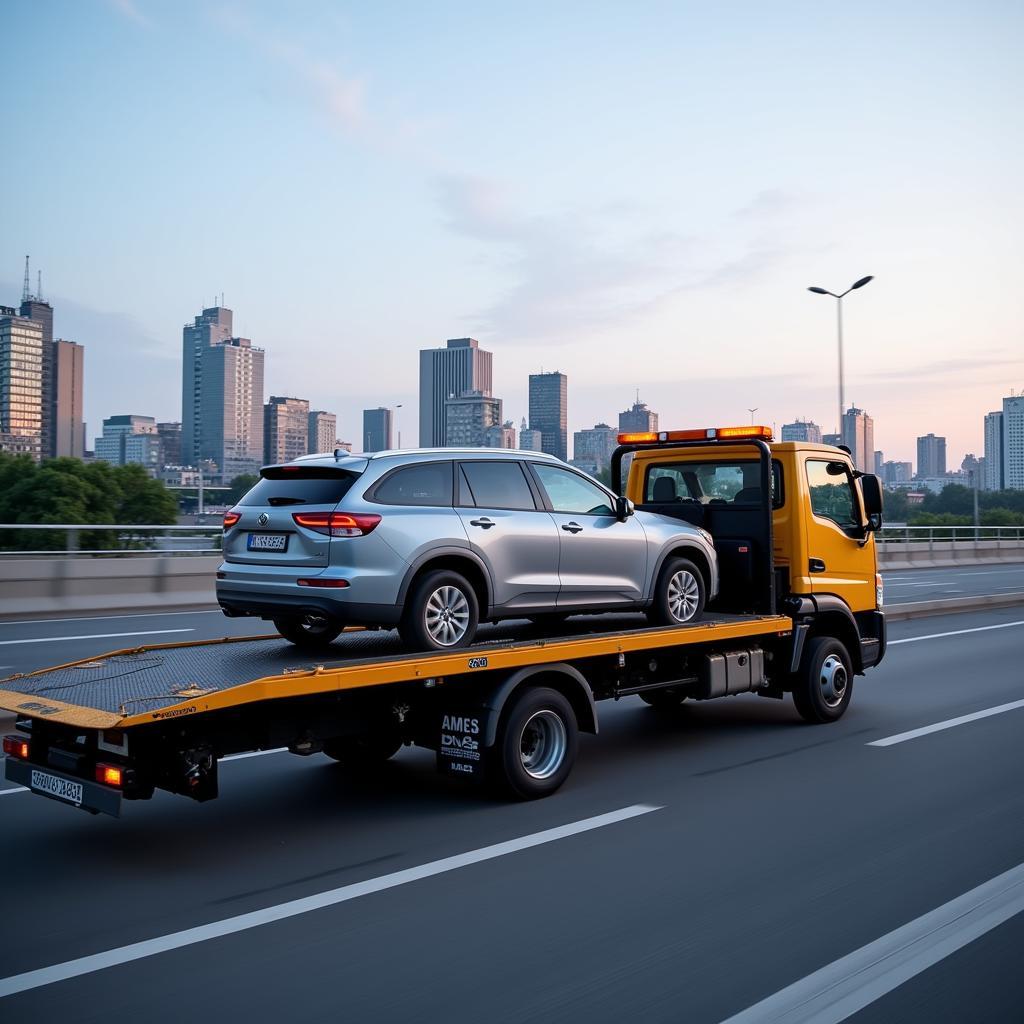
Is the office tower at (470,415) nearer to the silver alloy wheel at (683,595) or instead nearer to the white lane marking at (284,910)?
the silver alloy wheel at (683,595)

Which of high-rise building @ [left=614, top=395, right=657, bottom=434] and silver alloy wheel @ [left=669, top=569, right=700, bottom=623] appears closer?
silver alloy wheel @ [left=669, top=569, right=700, bottom=623]

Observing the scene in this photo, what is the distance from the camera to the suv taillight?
6391 millimetres

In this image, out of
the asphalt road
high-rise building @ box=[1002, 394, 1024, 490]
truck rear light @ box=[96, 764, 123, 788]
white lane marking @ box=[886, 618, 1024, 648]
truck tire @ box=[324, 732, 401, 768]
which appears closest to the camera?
the asphalt road

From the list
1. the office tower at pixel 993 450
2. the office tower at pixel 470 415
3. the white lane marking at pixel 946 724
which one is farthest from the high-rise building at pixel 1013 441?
the white lane marking at pixel 946 724

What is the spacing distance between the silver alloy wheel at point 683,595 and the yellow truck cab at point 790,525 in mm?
881

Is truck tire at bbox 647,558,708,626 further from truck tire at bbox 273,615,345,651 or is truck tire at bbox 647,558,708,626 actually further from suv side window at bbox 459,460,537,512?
truck tire at bbox 273,615,345,651

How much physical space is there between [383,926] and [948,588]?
28.1 meters

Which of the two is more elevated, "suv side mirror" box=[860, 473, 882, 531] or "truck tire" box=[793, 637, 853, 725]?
"suv side mirror" box=[860, 473, 882, 531]

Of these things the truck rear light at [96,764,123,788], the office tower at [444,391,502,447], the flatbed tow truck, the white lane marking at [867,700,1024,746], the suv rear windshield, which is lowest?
the white lane marking at [867,700,1024,746]

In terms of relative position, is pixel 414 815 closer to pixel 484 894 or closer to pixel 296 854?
pixel 296 854

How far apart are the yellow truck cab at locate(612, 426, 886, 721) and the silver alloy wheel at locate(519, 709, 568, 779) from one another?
9.45 ft

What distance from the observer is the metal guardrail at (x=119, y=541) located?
61.1 feet

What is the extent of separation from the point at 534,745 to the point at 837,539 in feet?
13.9

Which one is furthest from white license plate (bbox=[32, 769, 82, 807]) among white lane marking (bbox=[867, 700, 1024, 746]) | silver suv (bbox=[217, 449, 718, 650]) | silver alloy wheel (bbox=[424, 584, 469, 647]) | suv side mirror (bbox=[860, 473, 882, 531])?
suv side mirror (bbox=[860, 473, 882, 531])
